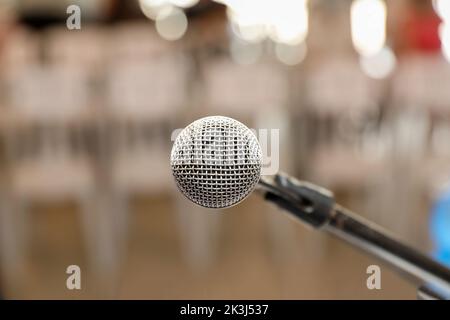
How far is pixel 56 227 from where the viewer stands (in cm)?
369

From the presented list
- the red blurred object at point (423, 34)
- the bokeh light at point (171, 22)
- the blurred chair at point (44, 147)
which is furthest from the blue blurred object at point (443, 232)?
the bokeh light at point (171, 22)

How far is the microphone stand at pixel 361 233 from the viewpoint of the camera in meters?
0.51

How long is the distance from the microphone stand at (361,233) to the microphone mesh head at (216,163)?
0.33 feet

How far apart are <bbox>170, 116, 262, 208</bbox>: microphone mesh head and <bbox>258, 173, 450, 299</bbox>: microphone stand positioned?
4.0 inches

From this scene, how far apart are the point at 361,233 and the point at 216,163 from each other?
0.54ft

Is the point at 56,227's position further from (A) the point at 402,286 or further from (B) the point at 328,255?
(A) the point at 402,286

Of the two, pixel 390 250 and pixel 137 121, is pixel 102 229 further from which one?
pixel 390 250

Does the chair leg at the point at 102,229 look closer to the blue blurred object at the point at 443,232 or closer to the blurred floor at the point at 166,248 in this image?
the blurred floor at the point at 166,248

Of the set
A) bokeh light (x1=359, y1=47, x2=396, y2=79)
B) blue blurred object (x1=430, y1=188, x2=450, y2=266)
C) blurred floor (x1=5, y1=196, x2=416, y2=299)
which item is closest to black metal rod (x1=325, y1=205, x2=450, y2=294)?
blue blurred object (x1=430, y1=188, x2=450, y2=266)

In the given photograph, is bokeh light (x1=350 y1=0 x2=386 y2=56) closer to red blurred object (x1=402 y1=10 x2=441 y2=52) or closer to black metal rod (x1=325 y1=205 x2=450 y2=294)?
red blurred object (x1=402 y1=10 x2=441 y2=52)

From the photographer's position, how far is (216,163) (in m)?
0.40

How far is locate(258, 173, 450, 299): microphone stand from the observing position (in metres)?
0.51
